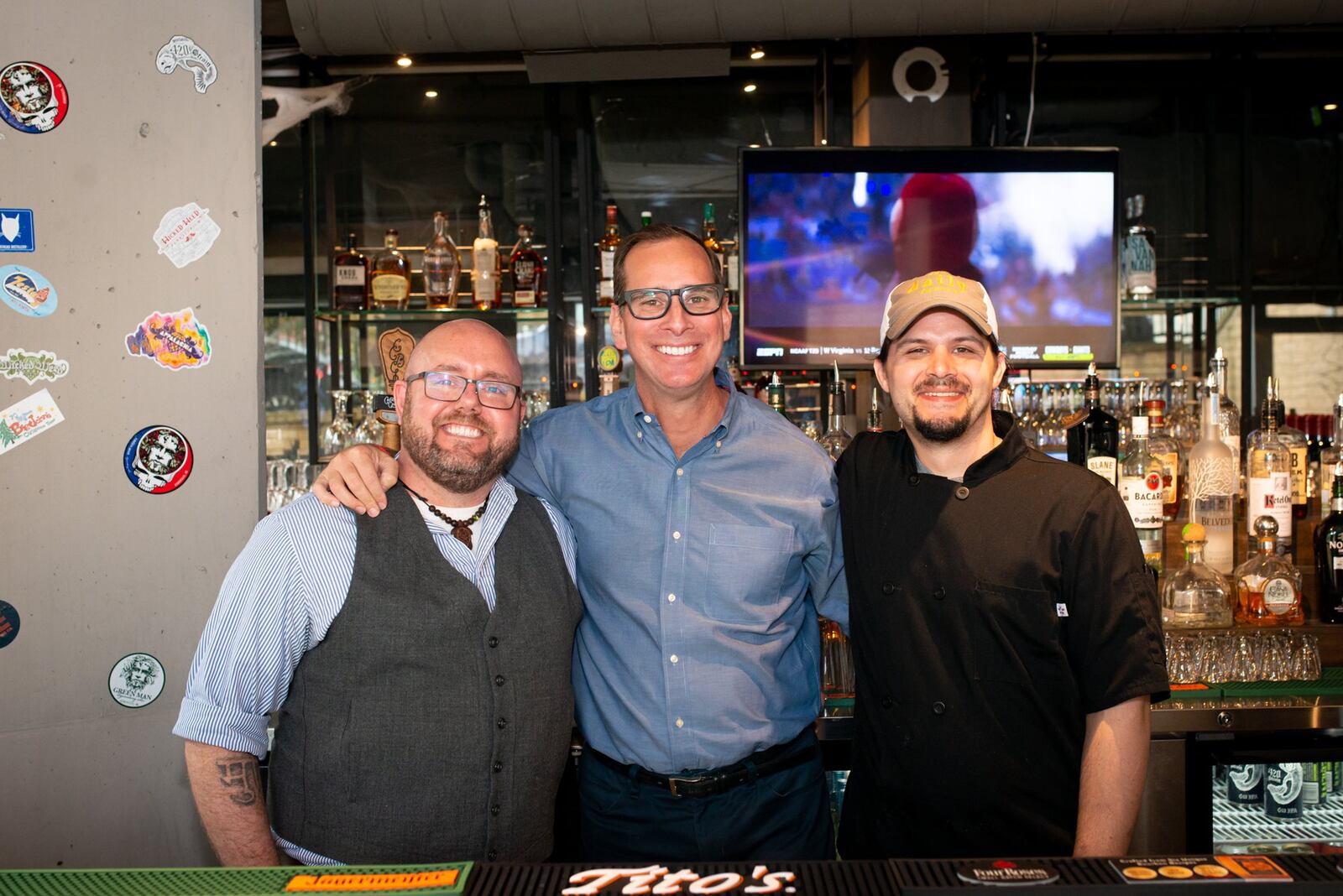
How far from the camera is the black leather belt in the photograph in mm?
1919

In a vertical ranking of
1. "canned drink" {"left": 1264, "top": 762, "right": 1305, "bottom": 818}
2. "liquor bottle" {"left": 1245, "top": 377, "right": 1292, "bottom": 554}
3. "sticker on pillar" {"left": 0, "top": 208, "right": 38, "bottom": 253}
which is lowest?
"canned drink" {"left": 1264, "top": 762, "right": 1305, "bottom": 818}

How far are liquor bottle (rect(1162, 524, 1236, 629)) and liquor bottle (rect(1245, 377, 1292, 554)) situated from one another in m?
0.16

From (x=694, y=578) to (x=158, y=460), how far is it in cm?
122

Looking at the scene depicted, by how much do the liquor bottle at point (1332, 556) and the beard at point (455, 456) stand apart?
→ 2117 mm

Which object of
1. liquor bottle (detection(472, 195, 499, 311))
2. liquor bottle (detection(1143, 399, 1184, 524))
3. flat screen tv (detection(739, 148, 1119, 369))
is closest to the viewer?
liquor bottle (detection(1143, 399, 1184, 524))

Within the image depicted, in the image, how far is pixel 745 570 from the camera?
77.4 inches

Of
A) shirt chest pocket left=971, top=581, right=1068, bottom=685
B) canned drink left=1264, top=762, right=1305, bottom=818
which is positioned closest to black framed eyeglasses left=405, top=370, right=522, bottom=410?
shirt chest pocket left=971, top=581, right=1068, bottom=685

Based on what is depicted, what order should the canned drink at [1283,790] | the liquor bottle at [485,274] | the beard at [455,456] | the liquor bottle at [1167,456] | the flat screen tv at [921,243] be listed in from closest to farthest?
the beard at [455,456]
the canned drink at [1283,790]
the liquor bottle at [1167,456]
the flat screen tv at [921,243]
the liquor bottle at [485,274]

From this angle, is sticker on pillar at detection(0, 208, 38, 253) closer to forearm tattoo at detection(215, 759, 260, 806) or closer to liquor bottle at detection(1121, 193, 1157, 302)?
forearm tattoo at detection(215, 759, 260, 806)

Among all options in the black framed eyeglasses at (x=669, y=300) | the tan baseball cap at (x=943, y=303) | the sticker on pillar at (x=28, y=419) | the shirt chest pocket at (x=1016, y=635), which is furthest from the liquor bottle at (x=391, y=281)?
the shirt chest pocket at (x=1016, y=635)

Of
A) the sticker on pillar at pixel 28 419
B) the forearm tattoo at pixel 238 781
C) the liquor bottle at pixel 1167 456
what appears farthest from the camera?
the liquor bottle at pixel 1167 456

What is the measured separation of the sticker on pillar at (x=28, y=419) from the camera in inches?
87.0

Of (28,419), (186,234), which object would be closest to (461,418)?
(186,234)

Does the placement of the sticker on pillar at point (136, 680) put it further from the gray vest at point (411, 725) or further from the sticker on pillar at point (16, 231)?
the sticker on pillar at point (16, 231)
